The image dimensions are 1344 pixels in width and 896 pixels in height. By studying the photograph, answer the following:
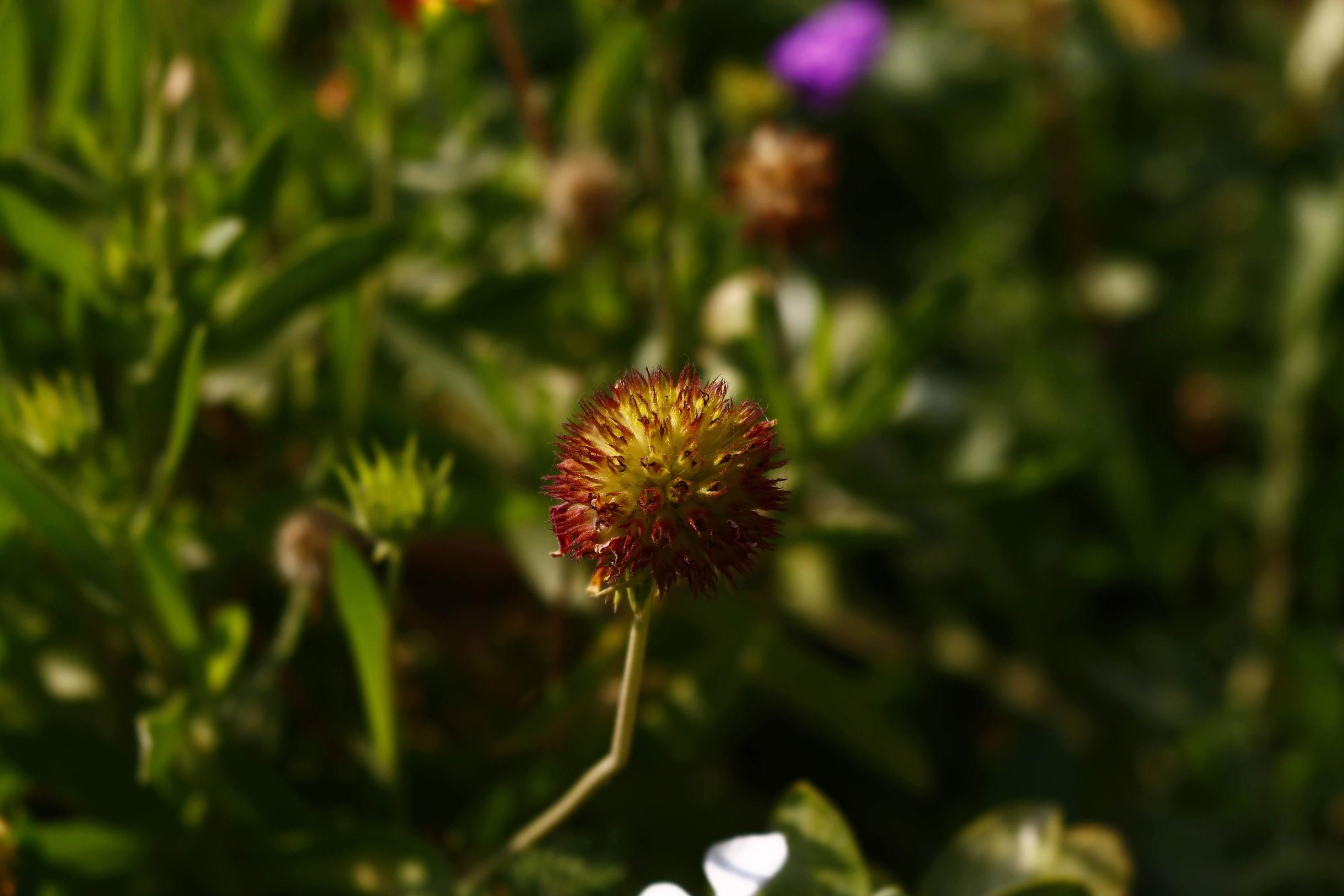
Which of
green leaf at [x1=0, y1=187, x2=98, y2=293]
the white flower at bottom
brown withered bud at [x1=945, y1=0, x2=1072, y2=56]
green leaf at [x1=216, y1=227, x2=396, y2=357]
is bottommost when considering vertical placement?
the white flower at bottom

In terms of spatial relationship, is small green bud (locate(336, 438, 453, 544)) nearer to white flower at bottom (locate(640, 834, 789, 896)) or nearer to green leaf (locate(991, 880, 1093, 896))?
white flower at bottom (locate(640, 834, 789, 896))

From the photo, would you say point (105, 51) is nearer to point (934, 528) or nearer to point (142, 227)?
point (142, 227)

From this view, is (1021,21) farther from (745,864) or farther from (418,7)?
(745,864)

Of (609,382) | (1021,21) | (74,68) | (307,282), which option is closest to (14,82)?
(74,68)

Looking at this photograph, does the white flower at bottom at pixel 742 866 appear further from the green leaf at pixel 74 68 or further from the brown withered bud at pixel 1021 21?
the brown withered bud at pixel 1021 21

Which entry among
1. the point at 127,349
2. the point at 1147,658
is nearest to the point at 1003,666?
the point at 1147,658

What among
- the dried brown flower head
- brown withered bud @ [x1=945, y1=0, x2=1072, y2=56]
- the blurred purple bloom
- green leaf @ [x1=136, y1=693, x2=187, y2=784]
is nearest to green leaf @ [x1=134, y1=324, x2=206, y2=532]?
green leaf @ [x1=136, y1=693, x2=187, y2=784]
